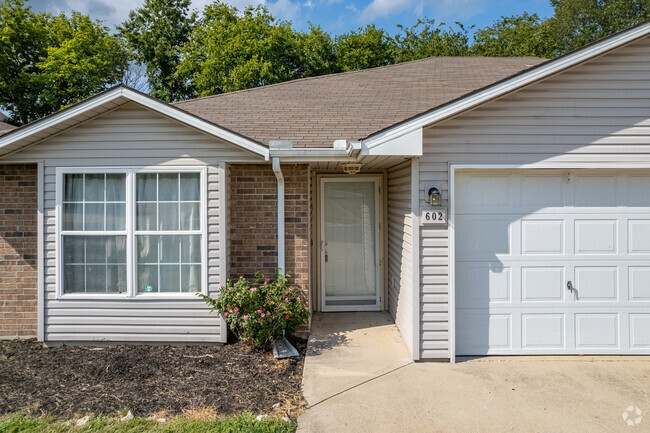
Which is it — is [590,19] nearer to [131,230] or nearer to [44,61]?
[131,230]

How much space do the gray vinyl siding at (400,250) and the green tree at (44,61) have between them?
22068 mm

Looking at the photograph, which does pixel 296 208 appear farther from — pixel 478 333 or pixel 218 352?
pixel 478 333

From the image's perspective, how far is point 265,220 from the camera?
560 cm

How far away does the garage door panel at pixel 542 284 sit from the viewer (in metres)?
4.88

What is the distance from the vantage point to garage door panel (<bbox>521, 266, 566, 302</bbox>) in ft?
16.0

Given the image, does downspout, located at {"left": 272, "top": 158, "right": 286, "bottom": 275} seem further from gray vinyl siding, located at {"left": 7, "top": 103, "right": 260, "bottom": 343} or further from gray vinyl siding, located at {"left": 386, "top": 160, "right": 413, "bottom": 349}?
gray vinyl siding, located at {"left": 386, "top": 160, "right": 413, "bottom": 349}

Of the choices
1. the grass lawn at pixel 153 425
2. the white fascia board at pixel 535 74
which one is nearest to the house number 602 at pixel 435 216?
the white fascia board at pixel 535 74

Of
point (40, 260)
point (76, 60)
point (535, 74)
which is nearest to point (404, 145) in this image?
point (535, 74)

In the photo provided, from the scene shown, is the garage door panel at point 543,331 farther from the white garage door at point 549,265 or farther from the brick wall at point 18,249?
the brick wall at point 18,249

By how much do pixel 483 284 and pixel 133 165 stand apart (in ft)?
15.4

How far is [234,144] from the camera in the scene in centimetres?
518

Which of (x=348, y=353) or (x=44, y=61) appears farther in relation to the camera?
(x=44, y=61)

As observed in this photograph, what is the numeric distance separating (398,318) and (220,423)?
10.5 feet

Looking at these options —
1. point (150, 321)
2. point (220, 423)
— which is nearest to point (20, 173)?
point (150, 321)
